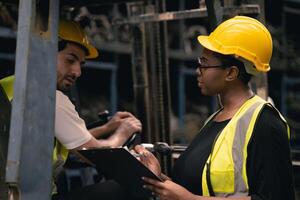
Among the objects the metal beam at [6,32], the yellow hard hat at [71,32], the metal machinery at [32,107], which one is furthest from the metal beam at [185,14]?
the metal beam at [6,32]

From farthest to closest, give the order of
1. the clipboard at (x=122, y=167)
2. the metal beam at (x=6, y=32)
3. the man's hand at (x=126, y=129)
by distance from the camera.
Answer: the metal beam at (x=6, y=32) → the man's hand at (x=126, y=129) → the clipboard at (x=122, y=167)

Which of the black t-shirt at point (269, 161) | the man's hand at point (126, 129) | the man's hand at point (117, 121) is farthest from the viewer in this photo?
the man's hand at point (117, 121)

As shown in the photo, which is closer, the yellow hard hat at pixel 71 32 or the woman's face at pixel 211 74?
the woman's face at pixel 211 74

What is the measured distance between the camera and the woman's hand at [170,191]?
2924 mm

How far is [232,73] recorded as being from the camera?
3080mm

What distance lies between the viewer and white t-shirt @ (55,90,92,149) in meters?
3.40

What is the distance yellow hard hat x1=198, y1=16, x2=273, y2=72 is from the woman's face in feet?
0.17

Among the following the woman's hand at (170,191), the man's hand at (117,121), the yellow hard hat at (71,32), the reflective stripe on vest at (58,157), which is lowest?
the woman's hand at (170,191)

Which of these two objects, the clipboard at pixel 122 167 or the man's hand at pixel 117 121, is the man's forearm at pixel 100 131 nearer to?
the man's hand at pixel 117 121

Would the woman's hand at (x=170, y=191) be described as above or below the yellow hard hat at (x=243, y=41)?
below

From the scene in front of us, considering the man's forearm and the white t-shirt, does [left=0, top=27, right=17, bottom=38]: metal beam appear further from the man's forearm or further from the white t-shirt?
the white t-shirt

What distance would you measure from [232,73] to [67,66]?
92 centimetres

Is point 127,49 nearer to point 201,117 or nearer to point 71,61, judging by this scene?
point 201,117

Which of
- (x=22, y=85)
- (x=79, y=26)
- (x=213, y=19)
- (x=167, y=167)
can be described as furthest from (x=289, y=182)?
(x=167, y=167)
